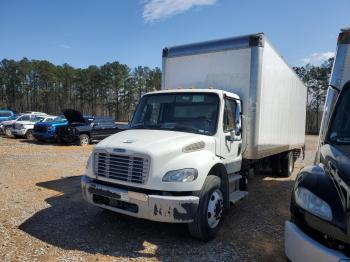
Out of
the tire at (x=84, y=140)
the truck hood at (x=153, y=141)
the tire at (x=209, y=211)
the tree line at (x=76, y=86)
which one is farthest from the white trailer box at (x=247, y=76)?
the tree line at (x=76, y=86)

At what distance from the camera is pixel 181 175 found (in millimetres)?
4730

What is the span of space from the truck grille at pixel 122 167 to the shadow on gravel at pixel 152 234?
1002 millimetres

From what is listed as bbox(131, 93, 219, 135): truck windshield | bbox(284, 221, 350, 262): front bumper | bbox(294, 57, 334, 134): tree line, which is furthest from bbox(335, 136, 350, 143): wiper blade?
bbox(294, 57, 334, 134): tree line

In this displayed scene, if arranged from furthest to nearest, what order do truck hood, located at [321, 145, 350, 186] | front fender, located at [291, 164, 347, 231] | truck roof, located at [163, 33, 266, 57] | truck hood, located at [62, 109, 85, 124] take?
truck hood, located at [62, 109, 85, 124]
truck roof, located at [163, 33, 266, 57]
truck hood, located at [321, 145, 350, 186]
front fender, located at [291, 164, 347, 231]

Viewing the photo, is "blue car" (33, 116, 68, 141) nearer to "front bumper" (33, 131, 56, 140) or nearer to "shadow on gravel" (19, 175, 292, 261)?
"front bumper" (33, 131, 56, 140)

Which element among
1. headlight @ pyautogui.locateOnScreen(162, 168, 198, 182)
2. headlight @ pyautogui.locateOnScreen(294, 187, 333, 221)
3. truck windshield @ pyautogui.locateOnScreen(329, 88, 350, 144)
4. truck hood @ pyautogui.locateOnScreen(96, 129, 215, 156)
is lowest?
headlight @ pyautogui.locateOnScreen(162, 168, 198, 182)

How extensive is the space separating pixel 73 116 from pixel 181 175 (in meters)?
15.4

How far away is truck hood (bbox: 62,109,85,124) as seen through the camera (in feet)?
60.0

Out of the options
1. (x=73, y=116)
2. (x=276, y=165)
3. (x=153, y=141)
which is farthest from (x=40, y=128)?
(x=153, y=141)

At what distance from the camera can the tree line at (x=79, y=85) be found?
70.5 metres

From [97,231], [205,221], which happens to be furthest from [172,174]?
[97,231]

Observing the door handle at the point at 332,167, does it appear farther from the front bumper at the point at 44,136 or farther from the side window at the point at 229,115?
the front bumper at the point at 44,136

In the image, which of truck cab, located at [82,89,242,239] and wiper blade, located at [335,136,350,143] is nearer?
wiper blade, located at [335,136,350,143]

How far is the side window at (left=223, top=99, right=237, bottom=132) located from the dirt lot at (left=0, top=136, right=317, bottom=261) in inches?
69.4
